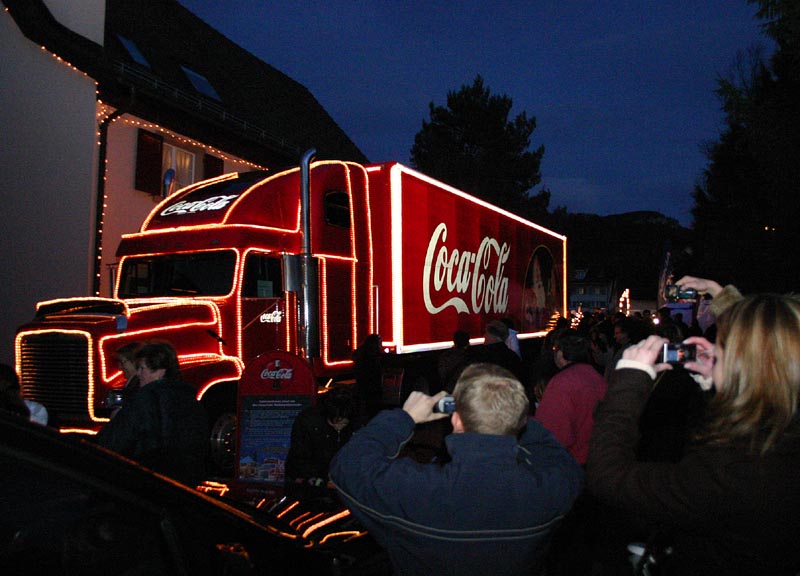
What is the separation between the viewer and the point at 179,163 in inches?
599

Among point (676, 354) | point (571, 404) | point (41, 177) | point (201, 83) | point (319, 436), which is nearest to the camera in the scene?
point (676, 354)

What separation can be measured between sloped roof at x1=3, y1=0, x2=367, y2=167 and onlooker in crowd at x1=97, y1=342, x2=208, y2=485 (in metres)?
9.20

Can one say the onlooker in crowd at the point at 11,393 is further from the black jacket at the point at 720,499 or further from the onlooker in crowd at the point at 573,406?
the black jacket at the point at 720,499

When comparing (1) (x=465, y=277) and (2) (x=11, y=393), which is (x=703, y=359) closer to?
(2) (x=11, y=393)

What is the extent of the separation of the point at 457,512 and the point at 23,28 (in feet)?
38.6

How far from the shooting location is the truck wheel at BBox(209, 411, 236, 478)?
731 centimetres

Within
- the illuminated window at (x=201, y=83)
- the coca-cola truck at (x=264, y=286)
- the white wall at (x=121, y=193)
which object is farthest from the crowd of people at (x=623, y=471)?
the illuminated window at (x=201, y=83)

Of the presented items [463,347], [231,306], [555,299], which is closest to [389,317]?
[463,347]

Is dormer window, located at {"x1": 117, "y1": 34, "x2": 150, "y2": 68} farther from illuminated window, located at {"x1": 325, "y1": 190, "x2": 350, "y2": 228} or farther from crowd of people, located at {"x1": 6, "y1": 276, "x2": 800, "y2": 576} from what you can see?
crowd of people, located at {"x1": 6, "y1": 276, "x2": 800, "y2": 576}

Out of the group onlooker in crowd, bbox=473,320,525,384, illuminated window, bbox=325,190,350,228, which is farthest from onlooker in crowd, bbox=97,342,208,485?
illuminated window, bbox=325,190,350,228

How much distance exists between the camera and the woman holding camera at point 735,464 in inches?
70.7

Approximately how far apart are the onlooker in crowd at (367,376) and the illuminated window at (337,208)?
61.5 inches

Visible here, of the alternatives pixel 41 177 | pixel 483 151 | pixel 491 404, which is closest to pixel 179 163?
pixel 41 177

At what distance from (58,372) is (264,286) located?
93.5 inches
